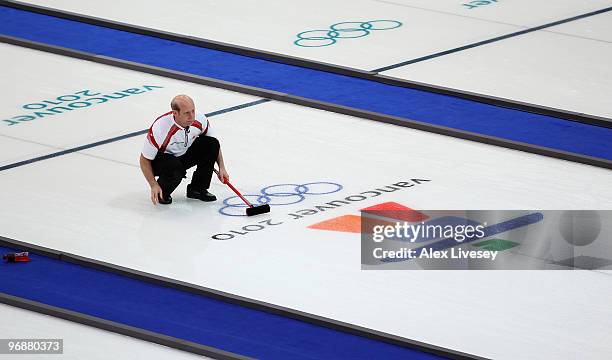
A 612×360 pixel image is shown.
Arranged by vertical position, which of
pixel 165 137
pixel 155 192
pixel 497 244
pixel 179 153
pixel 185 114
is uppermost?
pixel 185 114

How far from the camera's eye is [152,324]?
6.21 meters

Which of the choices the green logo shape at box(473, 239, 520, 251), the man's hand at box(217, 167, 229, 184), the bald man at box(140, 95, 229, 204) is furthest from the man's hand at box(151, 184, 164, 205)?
the green logo shape at box(473, 239, 520, 251)

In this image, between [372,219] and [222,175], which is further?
[222,175]

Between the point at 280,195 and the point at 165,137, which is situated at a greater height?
the point at 165,137

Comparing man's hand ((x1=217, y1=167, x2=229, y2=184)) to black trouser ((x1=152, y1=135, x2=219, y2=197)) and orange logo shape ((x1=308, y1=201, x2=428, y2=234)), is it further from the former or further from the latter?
orange logo shape ((x1=308, y1=201, x2=428, y2=234))

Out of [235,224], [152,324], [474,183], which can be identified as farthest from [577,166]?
[152,324]

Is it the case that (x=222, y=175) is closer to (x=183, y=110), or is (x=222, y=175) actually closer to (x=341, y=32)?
(x=183, y=110)

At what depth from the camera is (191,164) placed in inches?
303

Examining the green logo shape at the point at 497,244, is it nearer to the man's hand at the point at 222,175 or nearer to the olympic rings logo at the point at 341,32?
the man's hand at the point at 222,175

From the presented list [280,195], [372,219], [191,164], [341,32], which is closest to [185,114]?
[191,164]

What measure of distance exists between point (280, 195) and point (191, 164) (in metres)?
0.51

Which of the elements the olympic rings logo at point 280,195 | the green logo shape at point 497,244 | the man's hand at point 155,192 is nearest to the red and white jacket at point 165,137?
the man's hand at point 155,192

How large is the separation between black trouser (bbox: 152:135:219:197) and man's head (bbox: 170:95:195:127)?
19cm

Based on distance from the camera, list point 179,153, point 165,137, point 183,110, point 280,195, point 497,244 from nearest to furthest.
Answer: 1. point 497,244
2. point 183,110
3. point 165,137
4. point 179,153
5. point 280,195
